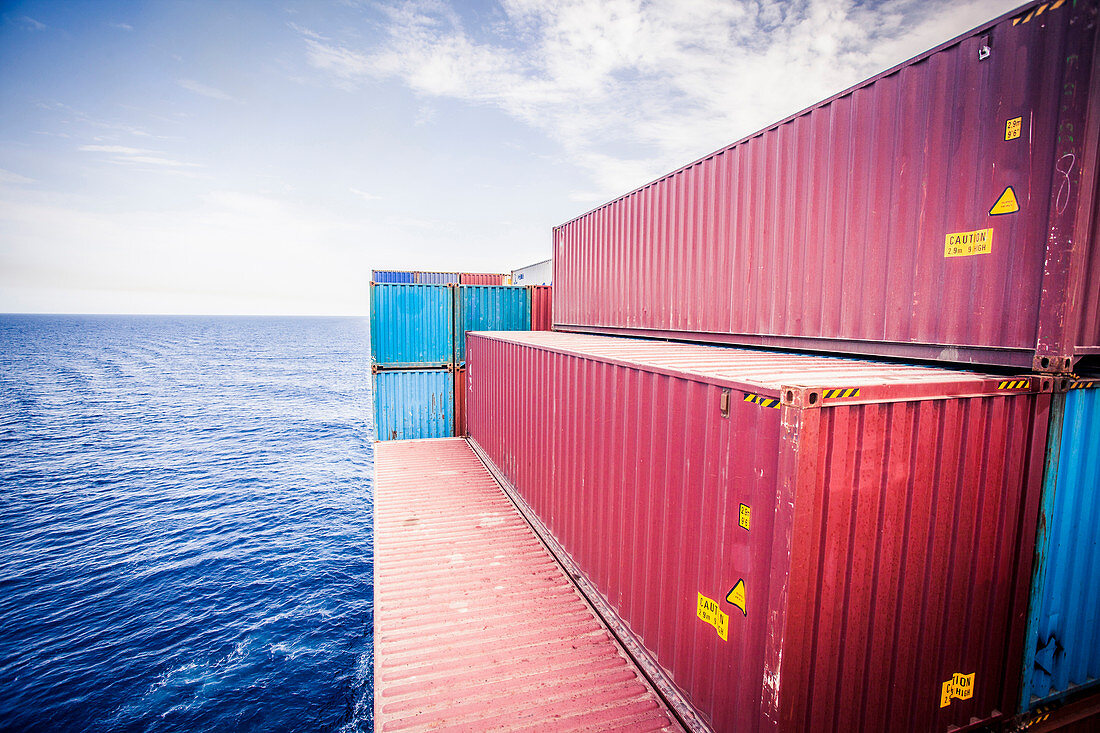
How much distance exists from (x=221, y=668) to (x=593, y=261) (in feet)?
44.6

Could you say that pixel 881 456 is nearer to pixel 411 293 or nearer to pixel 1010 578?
pixel 1010 578

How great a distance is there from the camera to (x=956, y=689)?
410 centimetres

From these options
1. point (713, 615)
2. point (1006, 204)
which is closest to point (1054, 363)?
point (1006, 204)

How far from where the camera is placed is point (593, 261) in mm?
11930

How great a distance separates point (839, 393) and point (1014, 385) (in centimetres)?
188

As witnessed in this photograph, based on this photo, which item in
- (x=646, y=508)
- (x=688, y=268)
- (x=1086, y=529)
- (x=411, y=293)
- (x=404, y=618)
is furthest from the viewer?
(x=411, y=293)

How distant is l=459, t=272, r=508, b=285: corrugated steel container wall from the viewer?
2930 centimetres

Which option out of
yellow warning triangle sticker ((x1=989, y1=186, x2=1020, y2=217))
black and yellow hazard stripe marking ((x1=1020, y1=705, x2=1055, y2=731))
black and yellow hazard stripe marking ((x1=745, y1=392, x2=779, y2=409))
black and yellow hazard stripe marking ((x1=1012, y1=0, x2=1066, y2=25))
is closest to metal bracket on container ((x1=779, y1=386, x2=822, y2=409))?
black and yellow hazard stripe marking ((x1=745, y1=392, x2=779, y2=409))

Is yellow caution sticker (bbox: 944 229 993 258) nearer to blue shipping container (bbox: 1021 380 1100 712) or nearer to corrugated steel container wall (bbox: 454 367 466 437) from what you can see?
blue shipping container (bbox: 1021 380 1100 712)

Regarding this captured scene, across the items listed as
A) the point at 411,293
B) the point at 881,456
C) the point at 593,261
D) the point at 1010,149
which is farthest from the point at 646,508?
the point at 411,293

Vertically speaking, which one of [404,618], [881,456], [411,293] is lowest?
[404,618]

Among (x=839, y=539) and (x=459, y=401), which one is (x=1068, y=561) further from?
(x=459, y=401)

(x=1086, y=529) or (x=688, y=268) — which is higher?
(x=688, y=268)

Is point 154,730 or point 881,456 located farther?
point 154,730
